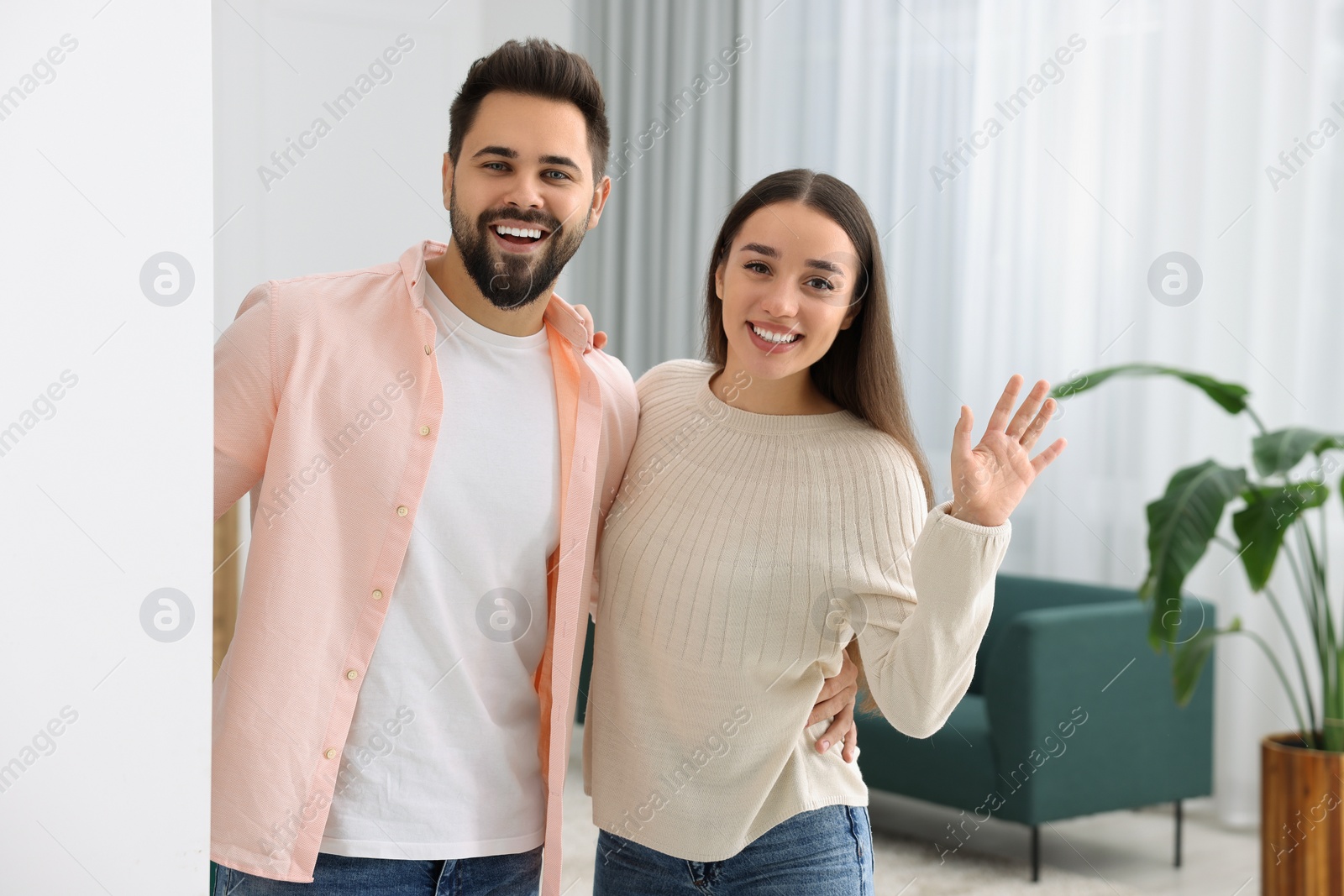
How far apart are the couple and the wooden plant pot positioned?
170 centimetres

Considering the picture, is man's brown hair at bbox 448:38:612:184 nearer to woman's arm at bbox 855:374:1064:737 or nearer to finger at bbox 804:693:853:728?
woman's arm at bbox 855:374:1064:737

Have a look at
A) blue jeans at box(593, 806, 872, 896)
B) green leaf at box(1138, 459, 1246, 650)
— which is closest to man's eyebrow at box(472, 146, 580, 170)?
blue jeans at box(593, 806, 872, 896)

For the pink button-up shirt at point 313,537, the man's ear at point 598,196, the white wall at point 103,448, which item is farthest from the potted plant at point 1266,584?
the white wall at point 103,448

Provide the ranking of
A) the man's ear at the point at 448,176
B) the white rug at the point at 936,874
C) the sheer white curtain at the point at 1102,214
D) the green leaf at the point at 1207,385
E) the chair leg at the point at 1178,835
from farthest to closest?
the sheer white curtain at the point at 1102,214, the chair leg at the point at 1178,835, the white rug at the point at 936,874, the green leaf at the point at 1207,385, the man's ear at the point at 448,176

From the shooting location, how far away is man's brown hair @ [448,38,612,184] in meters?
1.34

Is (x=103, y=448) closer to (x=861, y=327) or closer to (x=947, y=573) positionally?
(x=947, y=573)

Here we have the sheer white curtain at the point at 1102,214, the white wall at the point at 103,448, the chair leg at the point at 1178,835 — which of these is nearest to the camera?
the white wall at the point at 103,448

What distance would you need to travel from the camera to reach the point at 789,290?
138 cm

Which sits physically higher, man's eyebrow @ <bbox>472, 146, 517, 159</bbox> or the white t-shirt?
man's eyebrow @ <bbox>472, 146, 517, 159</bbox>

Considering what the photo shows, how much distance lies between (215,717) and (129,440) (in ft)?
2.28

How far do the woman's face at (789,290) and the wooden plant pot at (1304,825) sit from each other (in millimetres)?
1911

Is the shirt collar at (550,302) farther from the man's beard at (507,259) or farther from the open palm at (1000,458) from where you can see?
the open palm at (1000,458)

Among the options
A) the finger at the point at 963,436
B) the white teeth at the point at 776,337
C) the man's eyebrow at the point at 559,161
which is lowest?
the finger at the point at 963,436

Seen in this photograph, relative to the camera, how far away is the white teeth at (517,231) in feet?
4.32
